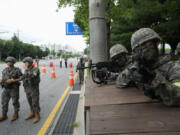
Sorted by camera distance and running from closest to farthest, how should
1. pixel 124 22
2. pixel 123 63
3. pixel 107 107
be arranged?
pixel 107 107, pixel 123 63, pixel 124 22

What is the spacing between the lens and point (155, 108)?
1.33 meters

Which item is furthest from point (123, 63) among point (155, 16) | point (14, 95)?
point (155, 16)

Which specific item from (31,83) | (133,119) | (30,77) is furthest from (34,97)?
(133,119)

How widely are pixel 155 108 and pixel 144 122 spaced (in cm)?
27

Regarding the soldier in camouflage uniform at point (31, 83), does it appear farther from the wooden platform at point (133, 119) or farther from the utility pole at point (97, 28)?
the wooden platform at point (133, 119)

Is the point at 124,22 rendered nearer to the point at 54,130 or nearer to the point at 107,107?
the point at 54,130

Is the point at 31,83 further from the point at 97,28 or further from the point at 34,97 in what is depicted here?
the point at 97,28

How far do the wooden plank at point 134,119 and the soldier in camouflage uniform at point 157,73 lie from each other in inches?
4.6

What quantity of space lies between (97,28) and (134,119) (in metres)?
1.90

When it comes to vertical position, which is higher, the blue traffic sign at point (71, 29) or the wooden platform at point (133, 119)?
the blue traffic sign at point (71, 29)

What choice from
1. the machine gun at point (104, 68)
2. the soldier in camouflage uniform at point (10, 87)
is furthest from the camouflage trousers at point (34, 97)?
the machine gun at point (104, 68)

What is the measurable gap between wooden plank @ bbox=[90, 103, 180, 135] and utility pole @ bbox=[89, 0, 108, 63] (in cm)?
151

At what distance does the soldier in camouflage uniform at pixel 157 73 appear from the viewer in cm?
124

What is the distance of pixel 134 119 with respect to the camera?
46.0 inches
